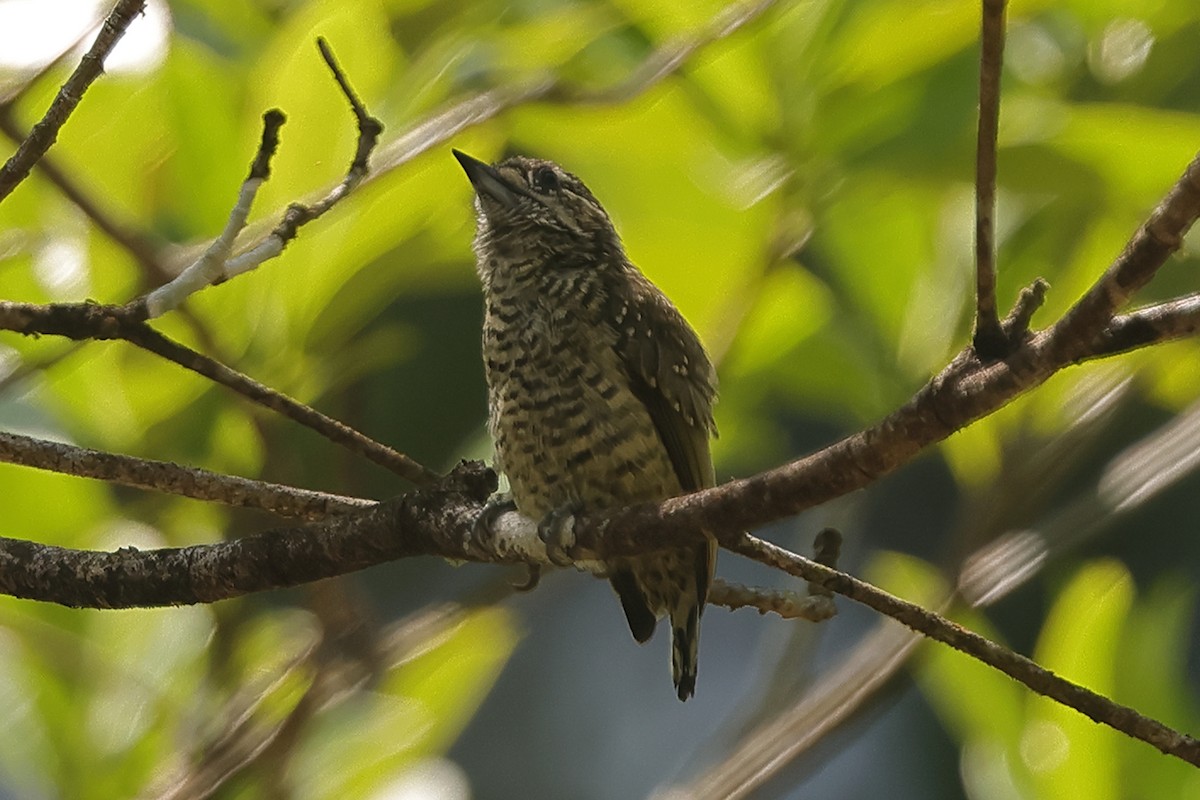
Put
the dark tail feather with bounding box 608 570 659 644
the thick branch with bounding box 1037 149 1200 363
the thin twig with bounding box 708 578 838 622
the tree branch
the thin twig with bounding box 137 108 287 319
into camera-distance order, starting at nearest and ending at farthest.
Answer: the thick branch with bounding box 1037 149 1200 363, the tree branch, the thin twig with bounding box 137 108 287 319, the thin twig with bounding box 708 578 838 622, the dark tail feather with bounding box 608 570 659 644

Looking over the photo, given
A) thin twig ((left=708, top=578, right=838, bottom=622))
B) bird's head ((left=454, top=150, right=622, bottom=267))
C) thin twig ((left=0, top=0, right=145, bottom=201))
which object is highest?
thin twig ((left=0, top=0, right=145, bottom=201))

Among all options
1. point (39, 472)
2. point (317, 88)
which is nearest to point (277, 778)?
point (39, 472)

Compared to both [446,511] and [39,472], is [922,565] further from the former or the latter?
[39,472]

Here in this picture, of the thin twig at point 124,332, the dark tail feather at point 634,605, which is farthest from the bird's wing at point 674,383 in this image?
the thin twig at point 124,332

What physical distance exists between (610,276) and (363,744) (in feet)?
3.12

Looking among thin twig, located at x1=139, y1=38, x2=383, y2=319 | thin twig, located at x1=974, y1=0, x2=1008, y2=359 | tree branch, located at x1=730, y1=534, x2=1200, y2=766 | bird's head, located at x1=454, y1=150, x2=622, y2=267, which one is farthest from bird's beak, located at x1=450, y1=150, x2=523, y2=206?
thin twig, located at x1=974, y1=0, x2=1008, y2=359

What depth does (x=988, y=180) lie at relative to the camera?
1366mm

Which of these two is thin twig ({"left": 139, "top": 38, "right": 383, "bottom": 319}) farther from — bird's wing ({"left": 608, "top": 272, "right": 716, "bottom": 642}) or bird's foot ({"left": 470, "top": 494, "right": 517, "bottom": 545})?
bird's wing ({"left": 608, "top": 272, "right": 716, "bottom": 642})

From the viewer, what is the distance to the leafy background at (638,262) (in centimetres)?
251

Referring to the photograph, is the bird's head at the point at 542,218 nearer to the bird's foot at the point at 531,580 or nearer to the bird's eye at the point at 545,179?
the bird's eye at the point at 545,179

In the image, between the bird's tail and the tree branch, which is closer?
the tree branch

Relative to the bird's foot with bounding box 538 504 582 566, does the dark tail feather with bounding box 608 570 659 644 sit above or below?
below

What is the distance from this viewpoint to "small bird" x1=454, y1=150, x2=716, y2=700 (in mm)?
2754

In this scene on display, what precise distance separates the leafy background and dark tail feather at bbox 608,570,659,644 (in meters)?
0.25
